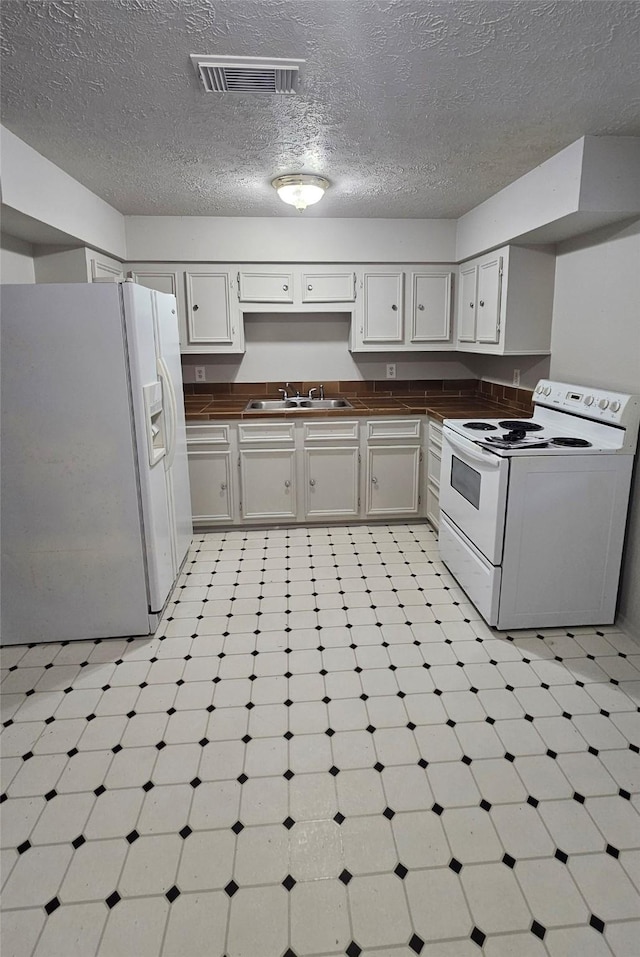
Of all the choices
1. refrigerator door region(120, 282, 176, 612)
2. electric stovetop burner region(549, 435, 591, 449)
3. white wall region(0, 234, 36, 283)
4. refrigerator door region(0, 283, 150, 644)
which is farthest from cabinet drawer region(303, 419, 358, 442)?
white wall region(0, 234, 36, 283)

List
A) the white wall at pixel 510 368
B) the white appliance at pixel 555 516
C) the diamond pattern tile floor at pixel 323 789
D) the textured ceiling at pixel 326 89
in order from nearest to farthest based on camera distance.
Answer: the diamond pattern tile floor at pixel 323 789 < the textured ceiling at pixel 326 89 < the white appliance at pixel 555 516 < the white wall at pixel 510 368

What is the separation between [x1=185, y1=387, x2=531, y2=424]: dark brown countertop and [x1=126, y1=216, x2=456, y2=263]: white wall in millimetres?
1060

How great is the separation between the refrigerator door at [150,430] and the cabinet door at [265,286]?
1.42 meters

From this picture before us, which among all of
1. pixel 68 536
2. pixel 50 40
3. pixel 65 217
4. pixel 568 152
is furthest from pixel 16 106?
pixel 568 152

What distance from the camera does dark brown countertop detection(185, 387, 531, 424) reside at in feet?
12.8

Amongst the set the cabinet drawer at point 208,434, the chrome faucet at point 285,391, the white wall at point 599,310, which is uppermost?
the white wall at point 599,310

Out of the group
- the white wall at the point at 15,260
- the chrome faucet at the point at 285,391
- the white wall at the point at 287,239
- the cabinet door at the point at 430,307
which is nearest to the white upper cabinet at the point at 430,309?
the cabinet door at the point at 430,307

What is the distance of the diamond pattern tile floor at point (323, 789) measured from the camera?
1417mm

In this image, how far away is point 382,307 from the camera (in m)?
4.20

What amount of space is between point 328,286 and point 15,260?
2.10 metres

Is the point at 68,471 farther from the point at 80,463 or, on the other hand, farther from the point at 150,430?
the point at 150,430

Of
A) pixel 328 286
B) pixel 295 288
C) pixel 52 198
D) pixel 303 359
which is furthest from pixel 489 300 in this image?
pixel 52 198

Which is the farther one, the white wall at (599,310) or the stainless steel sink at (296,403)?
the stainless steel sink at (296,403)

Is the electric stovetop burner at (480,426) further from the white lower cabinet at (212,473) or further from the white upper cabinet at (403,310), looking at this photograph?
the white lower cabinet at (212,473)
